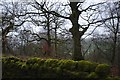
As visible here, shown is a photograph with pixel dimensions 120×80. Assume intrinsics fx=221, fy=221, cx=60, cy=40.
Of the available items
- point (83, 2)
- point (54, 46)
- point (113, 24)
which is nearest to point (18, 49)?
point (54, 46)

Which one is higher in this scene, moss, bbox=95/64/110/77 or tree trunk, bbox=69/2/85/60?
tree trunk, bbox=69/2/85/60

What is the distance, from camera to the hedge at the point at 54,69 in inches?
190

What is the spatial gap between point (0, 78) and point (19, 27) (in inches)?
125

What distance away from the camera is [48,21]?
949 centimetres

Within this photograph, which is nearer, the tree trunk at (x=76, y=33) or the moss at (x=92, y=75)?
the moss at (x=92, y=75)

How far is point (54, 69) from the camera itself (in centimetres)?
566

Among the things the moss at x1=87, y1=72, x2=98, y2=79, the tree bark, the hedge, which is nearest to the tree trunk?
the tree bark

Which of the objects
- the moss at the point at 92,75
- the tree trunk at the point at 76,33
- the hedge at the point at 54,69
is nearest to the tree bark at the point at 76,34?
the tree trunk at the point at 76,33

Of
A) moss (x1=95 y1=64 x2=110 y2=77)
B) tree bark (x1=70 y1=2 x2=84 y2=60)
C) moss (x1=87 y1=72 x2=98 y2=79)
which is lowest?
moss (x1=87 y1=72 x2=98 y2=79)

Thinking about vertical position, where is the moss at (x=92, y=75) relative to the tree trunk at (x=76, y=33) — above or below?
below

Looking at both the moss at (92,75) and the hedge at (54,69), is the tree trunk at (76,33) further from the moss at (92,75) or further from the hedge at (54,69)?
the moss at (92,75)

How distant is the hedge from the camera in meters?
4.82

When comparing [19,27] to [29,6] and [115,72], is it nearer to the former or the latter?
[29,6]

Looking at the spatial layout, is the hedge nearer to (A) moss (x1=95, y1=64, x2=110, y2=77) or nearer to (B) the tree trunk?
(A) moss (x1=95, y1=64, x2=110, y2=77)
